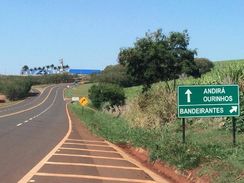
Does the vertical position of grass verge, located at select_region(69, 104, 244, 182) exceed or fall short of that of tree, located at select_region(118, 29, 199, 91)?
it falls short

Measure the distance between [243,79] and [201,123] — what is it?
229cm

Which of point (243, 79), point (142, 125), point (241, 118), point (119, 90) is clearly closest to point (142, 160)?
point (241, 118)

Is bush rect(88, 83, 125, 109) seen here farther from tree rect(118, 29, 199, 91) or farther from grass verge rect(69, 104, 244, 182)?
grass verge rect(69, 104, 244, 182)

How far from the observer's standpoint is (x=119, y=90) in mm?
79875

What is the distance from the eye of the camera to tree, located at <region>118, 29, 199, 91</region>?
4469cm

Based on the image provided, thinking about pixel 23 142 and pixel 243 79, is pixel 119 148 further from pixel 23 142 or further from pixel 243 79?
pixel 243 79

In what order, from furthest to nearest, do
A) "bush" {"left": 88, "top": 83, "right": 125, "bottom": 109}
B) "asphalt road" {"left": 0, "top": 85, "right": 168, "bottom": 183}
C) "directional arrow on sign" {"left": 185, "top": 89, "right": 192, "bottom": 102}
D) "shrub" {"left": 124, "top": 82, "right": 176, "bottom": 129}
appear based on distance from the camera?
"bush" {"left": 88, "top": 83, "right": 125, "bottom": 109}, "shrub" {"left": 124, "top": 82, "right": 176, "bottom": 129}, "directional arrow on sign" {"left": 185, "top": 89, "right": 192, "bottom": 102}, "asphalt road" {"left": 0, "top": 85, "right": 168, "bottom": 183}

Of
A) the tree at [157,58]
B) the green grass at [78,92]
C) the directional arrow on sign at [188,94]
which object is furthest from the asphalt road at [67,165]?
the green grass at [78,92]

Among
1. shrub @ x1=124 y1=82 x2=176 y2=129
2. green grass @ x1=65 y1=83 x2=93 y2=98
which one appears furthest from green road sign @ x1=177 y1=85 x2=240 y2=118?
green grass @ x1=65 y1=83 x2=93 y2=98

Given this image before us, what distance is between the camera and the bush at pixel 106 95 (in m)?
78.2

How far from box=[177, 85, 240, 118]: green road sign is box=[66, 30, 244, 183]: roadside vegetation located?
84cm

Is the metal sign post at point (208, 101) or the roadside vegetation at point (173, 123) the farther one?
the metal sign post at point (208, 101)

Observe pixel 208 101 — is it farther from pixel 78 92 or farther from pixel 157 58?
pixel 78 92

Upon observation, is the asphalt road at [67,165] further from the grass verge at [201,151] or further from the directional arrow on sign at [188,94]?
the directional arrow on sign at [188,94]
